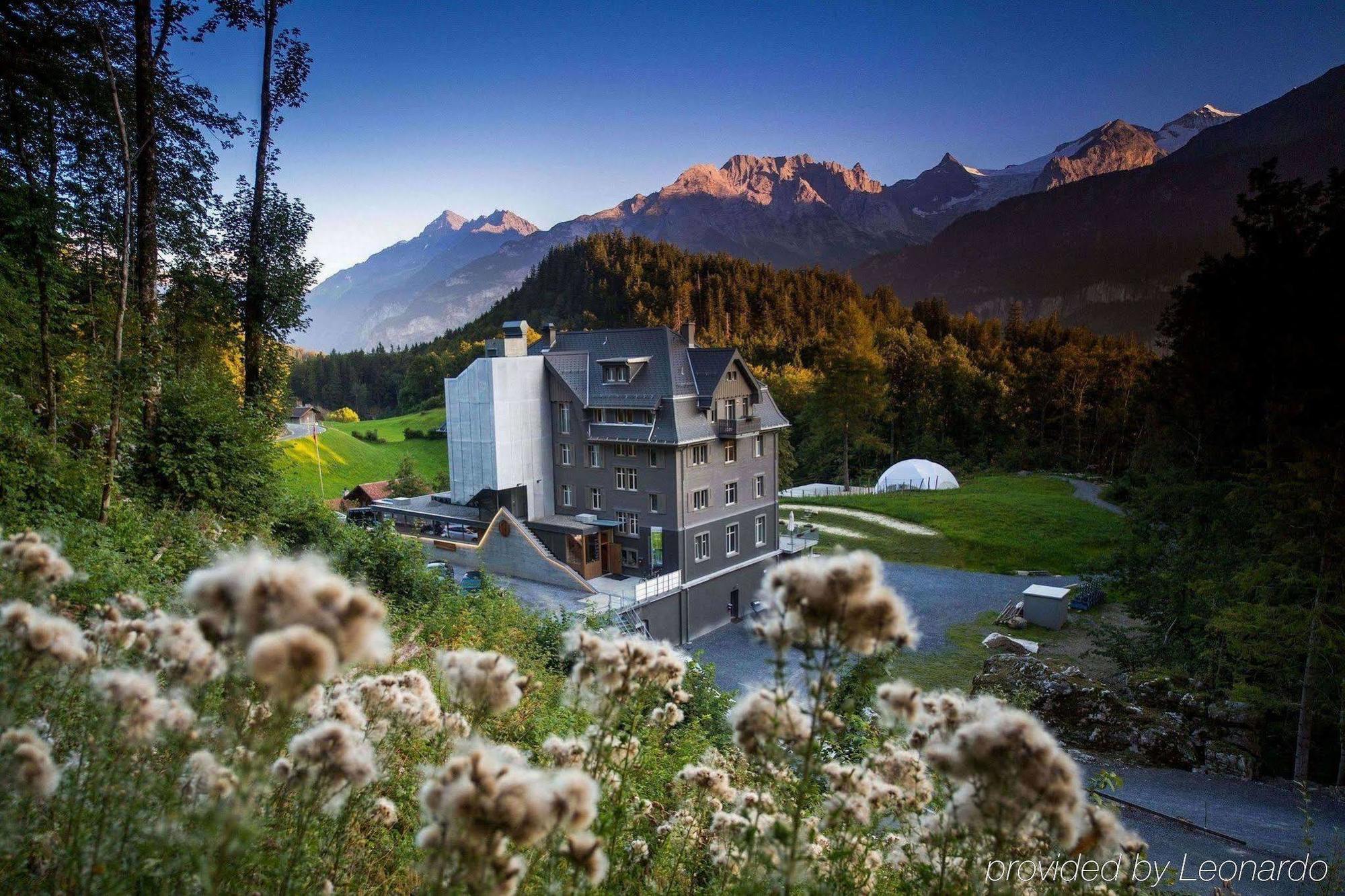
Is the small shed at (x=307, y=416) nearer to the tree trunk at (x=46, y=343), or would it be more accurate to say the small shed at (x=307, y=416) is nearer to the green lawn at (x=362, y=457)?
the green lawn at (x=362, y=457)

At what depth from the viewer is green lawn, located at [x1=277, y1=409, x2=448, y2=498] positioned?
6025cm

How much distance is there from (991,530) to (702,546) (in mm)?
21742

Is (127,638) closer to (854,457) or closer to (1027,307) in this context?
(854,457)

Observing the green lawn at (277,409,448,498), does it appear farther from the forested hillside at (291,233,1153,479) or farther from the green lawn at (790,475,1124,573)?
the green lawn at (790,475,1124,573)

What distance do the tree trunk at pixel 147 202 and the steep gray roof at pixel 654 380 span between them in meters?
16.9

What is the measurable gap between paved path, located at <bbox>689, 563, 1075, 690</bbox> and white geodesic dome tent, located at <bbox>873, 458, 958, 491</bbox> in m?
18.7

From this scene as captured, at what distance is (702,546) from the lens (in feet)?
95.2

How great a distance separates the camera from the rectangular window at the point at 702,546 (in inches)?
1128

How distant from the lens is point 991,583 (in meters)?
34.1

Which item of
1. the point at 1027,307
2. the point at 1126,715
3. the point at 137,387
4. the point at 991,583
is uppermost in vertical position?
Result: the point at 1027,307

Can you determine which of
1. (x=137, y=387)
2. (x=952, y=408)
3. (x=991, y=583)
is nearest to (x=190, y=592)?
(x=137, y=387)

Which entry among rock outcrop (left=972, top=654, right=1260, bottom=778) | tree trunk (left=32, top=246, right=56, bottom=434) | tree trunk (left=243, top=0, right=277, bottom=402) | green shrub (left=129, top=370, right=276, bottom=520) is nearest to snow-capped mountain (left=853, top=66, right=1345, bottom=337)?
rock outcrop (left=972, top=654, right=1260, bottom=778)

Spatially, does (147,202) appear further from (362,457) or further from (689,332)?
(362,457)

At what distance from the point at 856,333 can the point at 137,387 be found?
57.7 metres
